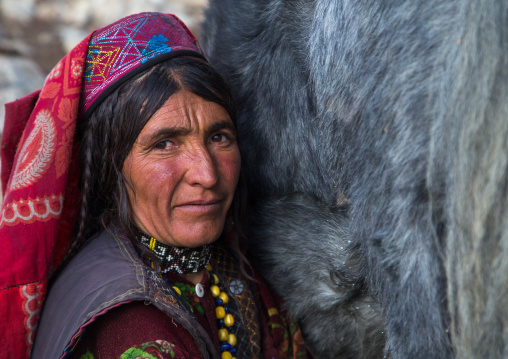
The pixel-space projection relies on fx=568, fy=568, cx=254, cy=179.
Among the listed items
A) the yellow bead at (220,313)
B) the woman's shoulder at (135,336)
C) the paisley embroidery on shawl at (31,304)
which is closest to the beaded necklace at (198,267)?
the yellow bead at (220,313)

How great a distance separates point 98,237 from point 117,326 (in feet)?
0.94

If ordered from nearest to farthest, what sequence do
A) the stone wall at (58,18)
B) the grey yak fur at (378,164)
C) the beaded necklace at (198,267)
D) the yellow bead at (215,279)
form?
the grey yak fur at (378,164), the beaded necklace at (198,267), the yellow bead at (215,279), the stone wall at (58,18)

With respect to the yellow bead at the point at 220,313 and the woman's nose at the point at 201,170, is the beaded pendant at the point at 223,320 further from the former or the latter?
the woman's nose at the point at 201,170

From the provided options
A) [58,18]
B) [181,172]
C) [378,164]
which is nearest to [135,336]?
[181,172]

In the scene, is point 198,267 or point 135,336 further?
point 198,267

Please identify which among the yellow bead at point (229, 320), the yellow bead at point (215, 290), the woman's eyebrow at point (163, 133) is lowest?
the yellow bead at point (229, 320)

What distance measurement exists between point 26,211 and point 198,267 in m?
0.45

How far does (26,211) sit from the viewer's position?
4.47ft

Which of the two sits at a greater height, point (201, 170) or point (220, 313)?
point (201, 170)

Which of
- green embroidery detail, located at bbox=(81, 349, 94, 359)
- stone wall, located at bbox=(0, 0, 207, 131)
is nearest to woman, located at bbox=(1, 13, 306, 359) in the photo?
green embroidery detail, located at bbox=(81, 349, 94, 359)

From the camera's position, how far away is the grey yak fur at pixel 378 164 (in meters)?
0.88

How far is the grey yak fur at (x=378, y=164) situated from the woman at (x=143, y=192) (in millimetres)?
152

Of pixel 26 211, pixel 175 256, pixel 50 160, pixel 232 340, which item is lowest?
pixel 232 340

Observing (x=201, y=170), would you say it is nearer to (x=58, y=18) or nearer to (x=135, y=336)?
(x=135, y=336)
